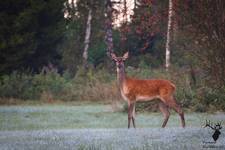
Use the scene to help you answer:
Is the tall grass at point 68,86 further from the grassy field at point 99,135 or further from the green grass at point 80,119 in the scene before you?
the grassy field at point 99,135

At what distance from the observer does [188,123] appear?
67.7 feet

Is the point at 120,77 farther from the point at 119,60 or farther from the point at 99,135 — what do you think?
the point at 99,135

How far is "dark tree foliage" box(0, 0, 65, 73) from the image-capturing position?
4031cm

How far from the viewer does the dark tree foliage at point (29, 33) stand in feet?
132

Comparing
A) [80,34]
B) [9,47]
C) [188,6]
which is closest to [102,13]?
[80,34]

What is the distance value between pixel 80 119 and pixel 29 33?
732 inches

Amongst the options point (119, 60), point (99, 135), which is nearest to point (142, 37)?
point (119, 60)

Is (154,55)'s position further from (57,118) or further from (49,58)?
(57,118)

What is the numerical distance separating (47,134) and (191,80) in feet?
44.4

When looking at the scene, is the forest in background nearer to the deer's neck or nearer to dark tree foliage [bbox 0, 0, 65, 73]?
dark tree foliage [bbox 0, 0, 65, 73]

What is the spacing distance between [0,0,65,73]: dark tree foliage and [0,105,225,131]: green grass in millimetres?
13283

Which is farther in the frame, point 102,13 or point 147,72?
point 102,13

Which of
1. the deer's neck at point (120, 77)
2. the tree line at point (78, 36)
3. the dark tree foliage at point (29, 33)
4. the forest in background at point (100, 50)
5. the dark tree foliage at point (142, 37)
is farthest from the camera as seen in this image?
the dark tree foliage at point (142, 37)

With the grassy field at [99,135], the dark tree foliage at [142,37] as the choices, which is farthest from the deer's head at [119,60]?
the dark tree foliage at [142,37]
